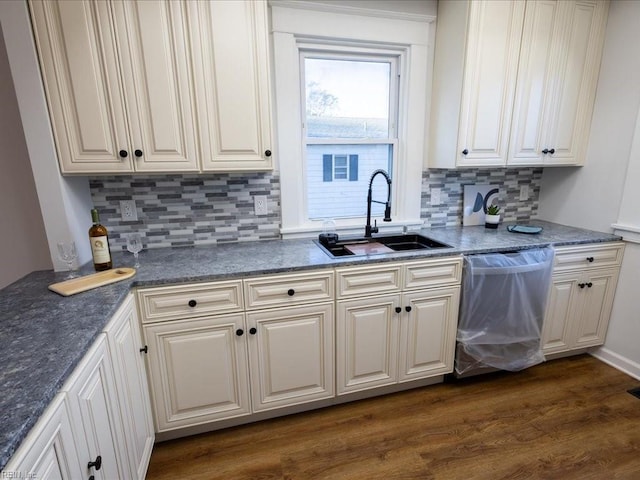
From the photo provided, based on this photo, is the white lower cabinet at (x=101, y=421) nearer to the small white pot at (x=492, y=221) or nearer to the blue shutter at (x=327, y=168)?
the blue shutter at (x=327, y=168)

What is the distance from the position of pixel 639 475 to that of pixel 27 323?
8.88 feet

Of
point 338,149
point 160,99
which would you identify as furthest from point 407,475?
point 160,99

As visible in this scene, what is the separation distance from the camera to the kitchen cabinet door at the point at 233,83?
164 cm

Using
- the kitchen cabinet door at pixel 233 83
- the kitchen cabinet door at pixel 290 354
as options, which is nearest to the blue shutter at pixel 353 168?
the kitchen cabinet door at pixel 233 83

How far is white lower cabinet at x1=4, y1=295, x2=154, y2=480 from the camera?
0.76 meters

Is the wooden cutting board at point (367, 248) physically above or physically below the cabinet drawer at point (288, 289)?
above

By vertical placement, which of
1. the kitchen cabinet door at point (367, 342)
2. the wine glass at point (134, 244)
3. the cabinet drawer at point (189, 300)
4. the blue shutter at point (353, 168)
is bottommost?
the kitchen cabinet door at point (367, 342)

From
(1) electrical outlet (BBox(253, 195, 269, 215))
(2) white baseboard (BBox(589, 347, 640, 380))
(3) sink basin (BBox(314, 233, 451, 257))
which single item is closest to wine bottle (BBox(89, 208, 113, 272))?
(1) electrical outlet (BBox(253, 195, 269, 215))

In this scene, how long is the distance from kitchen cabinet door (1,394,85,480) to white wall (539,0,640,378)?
313 centimetres

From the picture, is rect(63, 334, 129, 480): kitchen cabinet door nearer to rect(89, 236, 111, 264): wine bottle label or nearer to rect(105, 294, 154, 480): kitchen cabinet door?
rect(105, 294, 154, 480): kitchen cabinet door

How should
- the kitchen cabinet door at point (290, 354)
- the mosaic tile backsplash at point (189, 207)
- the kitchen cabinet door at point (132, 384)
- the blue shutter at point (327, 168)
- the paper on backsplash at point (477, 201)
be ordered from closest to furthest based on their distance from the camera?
1. the kitchen cabinet door at point (132, 384)
2. the kitchen cabinet door at point (290, 354)
3. the mosaic tile backsplash at point (189, 207)
4. the blue shutter at point (327, 168)
5. the paper on backsplash at point (477, 201)

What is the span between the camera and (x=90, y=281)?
4.89 ft

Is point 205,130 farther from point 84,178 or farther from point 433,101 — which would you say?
point 433,101

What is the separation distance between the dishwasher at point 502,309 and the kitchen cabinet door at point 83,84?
2.06m
